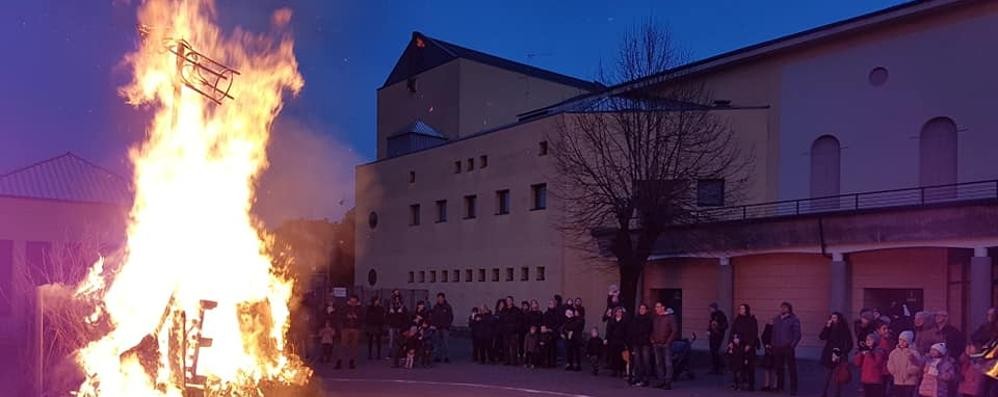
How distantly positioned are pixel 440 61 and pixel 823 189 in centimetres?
2435

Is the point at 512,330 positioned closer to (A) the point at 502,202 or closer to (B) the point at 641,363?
(B) the point at 641,363

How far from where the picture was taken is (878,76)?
29.0 metres

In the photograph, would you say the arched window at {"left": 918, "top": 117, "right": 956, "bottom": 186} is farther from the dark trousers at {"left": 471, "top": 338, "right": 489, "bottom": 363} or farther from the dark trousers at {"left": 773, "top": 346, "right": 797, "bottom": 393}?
the dark trousers at {"left": 471, "top": 338, "right": 489, "bottom": 363}

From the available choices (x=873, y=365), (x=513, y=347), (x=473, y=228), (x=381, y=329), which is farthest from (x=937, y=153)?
(x=473, y=228)

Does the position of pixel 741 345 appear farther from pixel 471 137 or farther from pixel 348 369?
pixel 471 137

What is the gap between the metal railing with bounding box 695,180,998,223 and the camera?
1029 inches

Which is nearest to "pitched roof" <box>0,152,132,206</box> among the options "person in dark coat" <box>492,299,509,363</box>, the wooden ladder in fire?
"person in dark coat" <box>492,299,509,363</box>

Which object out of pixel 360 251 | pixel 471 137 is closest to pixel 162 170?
pixel 471 137

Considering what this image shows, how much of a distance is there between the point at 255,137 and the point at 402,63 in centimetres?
4409

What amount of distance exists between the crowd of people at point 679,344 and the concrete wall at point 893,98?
679cm

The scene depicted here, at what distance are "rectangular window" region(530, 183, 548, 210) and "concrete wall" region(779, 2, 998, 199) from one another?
8895 millimetres

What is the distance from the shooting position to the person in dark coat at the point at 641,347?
17.9 m

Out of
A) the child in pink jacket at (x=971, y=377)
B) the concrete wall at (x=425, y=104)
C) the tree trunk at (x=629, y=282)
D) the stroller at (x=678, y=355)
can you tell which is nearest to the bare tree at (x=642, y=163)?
the tree trunk at (x=629, y=282)

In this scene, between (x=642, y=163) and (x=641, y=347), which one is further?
(x=642, y=163)
